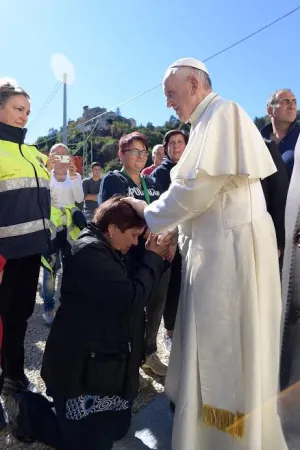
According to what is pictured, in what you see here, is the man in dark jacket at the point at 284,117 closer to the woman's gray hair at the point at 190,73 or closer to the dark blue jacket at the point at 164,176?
the dark blue jacket at the point at 164,176

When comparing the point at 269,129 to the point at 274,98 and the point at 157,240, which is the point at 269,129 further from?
the point at 157,240

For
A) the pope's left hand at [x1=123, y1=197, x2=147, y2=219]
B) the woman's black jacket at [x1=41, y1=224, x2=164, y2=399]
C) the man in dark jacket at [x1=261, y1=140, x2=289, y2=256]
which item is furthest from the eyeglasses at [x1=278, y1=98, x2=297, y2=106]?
the woman's black jacket at [x1=41, y1=224, x2=164, y2=399]

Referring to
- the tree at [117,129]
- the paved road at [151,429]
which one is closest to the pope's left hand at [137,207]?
the paved road at [151,429]

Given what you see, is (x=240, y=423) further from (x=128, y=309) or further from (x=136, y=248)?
(x=136, y=248)

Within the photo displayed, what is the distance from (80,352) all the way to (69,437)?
0.44 meters

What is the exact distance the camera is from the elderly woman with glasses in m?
2.89

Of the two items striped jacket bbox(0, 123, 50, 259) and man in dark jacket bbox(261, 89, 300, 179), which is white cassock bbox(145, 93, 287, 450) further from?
man in dark jacket bbox(261, 89, 300, 179)

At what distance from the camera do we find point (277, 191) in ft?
7.92

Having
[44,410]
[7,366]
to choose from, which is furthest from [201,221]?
[7,366]

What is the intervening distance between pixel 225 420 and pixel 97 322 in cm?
71

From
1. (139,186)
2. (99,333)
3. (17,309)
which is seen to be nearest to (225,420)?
(99,333)

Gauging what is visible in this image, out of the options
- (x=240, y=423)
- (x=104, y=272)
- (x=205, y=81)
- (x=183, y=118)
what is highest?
(x=205, y=81)

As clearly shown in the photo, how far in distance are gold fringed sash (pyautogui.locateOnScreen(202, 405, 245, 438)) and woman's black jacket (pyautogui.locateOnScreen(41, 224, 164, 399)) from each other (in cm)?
41

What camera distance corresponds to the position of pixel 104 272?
1.91 meters
